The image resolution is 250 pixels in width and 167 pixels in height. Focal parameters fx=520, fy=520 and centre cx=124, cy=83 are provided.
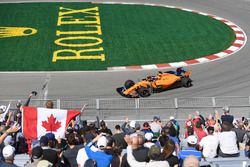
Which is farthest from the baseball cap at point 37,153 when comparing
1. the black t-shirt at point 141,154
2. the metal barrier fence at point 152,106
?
the metal barrier fence at point 152,106

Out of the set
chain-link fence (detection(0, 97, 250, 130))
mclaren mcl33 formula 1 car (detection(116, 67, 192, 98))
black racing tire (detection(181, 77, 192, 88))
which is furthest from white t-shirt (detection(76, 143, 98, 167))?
black racing tire (detection(181, 77, 192, 88))

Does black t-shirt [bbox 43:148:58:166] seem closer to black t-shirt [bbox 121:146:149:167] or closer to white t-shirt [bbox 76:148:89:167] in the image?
white t-shirt [bbox 76:148:89:167]

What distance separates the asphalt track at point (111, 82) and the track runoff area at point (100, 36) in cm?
117

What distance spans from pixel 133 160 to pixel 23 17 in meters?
26.5

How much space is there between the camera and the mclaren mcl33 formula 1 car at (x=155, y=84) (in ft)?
69.4

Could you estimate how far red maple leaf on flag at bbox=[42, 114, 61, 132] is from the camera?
12.7 m

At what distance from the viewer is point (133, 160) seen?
921 centimetres

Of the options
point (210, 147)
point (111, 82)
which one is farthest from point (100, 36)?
point (210, 147)

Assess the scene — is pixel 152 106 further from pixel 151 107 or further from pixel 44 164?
pixel 44 164

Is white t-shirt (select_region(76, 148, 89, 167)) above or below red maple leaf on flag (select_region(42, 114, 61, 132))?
below

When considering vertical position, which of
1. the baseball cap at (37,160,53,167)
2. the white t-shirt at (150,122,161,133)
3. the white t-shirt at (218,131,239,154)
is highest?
the white t-shirt at (150,122,161,133)

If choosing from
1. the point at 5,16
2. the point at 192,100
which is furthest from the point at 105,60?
the point at 5,16

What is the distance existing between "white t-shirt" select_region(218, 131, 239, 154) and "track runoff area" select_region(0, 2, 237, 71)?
14.5 m

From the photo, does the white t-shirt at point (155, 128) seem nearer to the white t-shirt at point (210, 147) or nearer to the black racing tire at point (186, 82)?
the white t-shirt at point (210, 147)
